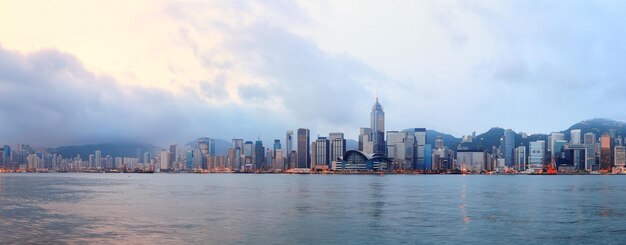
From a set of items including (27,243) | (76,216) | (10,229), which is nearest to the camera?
(27,243)

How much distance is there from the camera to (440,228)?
5538cm

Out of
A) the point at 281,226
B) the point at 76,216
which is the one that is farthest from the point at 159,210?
the point at 281,226

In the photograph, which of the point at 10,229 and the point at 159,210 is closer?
the point at 10,229

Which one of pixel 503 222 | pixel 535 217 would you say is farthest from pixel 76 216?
pixel 535 217

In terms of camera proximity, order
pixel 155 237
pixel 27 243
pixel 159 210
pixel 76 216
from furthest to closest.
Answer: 1. pixel 159 210
2. pixel 76 216
3. pixel 155 237
4. pixel 27 243

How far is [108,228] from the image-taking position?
5494 centimetres

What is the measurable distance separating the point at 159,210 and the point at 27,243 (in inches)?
1123

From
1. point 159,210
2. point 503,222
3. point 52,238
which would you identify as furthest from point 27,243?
point 503,222

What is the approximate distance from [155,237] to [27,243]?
33.2 feet

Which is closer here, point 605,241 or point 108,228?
point 605,241

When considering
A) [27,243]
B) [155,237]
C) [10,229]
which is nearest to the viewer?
[27,243]

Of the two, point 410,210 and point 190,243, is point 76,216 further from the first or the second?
point 410,210

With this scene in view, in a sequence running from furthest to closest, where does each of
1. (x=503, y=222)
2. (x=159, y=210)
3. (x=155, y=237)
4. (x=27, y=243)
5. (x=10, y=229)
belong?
(x=159, y=210) < (x=503, y=222) < (x=10, y=229) < (x=155, y=237) < (x=27, y=243)

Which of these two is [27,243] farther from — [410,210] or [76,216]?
[410,210]
